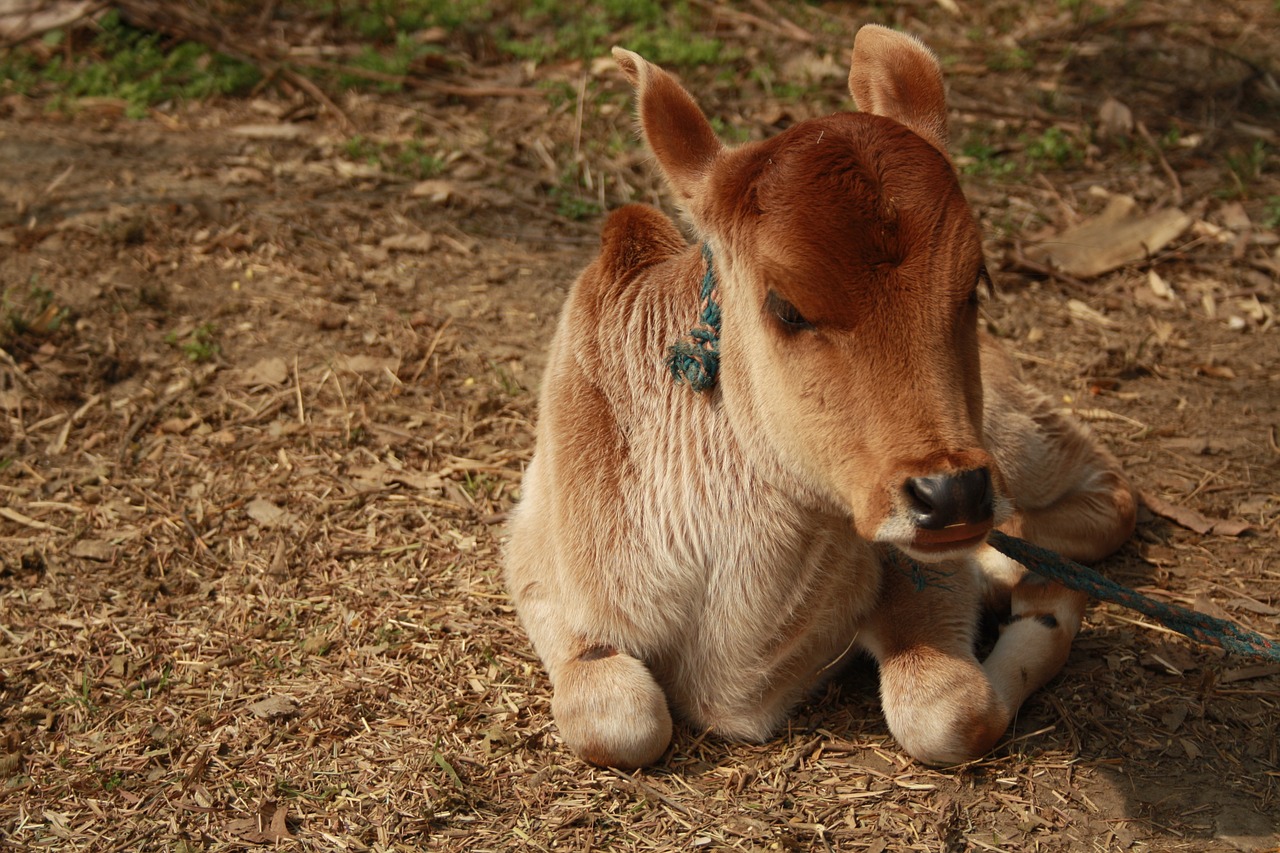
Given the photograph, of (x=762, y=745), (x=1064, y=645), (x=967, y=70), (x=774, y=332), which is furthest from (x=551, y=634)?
(x=967, y=70)

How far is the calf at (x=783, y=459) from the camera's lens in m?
3.14

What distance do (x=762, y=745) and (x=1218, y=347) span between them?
3603mm

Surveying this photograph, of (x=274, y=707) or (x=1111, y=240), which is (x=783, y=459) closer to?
(x=274, y=707)

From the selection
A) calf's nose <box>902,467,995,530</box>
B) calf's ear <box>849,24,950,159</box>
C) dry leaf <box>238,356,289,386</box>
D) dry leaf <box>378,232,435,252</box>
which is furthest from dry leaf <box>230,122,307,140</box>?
calf's nose <box>902,467,995,530</box>

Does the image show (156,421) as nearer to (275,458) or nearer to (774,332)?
(275,458)

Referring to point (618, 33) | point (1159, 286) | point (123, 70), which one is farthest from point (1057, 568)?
point (123, 70)

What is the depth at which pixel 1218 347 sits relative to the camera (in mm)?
6191

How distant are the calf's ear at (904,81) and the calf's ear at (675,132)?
583mm

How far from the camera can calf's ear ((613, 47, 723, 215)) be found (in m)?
3.63

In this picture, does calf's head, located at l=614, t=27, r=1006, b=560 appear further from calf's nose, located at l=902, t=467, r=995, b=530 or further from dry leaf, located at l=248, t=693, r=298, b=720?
dry leaf, located at l=248, t=693, r=298, b=720

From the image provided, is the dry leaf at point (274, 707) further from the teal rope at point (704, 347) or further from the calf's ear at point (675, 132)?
the calf's ear at point (675, 132)

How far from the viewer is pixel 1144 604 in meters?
3.78

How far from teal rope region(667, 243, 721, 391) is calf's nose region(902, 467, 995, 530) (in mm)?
993

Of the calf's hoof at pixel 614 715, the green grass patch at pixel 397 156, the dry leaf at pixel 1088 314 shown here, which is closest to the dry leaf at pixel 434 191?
the green grass patch at pixel 397 156
